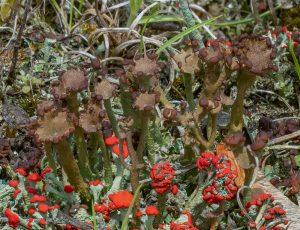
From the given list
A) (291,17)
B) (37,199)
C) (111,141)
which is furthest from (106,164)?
(291,17)

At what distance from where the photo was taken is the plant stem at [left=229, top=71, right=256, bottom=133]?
7.24 ft

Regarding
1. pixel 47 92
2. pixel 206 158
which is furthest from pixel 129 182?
pixel 47 92

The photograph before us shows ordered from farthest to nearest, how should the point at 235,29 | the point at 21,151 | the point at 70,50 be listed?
the point at 235,29 < the point at 70,50 < the point at 21,151

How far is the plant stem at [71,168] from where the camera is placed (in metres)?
2.12

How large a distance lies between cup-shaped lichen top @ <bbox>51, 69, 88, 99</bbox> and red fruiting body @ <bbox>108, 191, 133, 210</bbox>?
1.31 feet

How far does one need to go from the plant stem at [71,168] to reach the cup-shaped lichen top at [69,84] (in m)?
0.18

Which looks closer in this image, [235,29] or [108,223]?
[108,223]

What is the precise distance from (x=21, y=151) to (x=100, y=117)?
0.67m

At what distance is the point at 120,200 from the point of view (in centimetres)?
207

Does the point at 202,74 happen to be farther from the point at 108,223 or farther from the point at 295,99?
the point at 295,99

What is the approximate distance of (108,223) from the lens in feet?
7.21

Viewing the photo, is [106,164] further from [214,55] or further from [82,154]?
[214,55]

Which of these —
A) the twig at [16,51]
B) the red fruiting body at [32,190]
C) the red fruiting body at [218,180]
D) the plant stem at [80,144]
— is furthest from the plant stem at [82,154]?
the twig at [16,51]

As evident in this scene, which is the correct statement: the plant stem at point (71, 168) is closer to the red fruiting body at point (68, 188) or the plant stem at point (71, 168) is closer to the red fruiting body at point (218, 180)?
the red fruiting body at point (68, 188)
